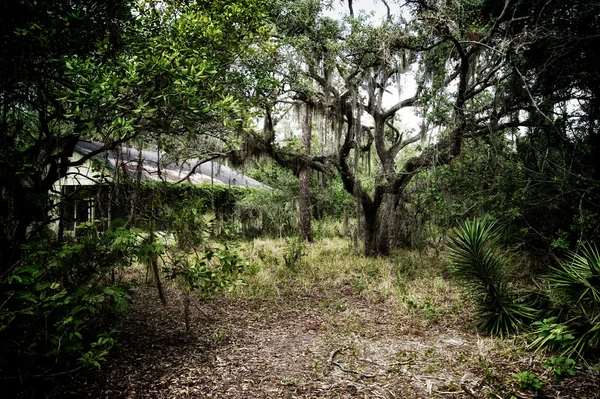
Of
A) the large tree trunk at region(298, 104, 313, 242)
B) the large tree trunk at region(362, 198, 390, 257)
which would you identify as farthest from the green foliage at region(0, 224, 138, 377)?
the large tree trunk at region(298, 104, 313, 242)

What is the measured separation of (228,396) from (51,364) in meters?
1.56

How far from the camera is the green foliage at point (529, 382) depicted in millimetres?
3119

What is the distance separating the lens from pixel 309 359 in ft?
13.4

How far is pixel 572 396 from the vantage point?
10.0 ft

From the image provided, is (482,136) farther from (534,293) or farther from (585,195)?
(534,293)

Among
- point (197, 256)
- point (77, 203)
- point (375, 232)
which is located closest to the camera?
point (197, 256)

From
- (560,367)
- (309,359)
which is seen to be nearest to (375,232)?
(309,359)

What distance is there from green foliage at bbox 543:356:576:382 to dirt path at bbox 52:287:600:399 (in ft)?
0.26

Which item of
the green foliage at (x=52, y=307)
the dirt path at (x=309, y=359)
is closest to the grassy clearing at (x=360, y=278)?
the dirt path at (x=309, y=359)

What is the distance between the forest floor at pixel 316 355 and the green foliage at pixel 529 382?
0.16ft

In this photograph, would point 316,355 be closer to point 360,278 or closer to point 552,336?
point 552,336

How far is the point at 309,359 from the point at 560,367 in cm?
241

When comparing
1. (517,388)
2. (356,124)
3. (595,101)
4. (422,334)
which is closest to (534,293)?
(422,334)

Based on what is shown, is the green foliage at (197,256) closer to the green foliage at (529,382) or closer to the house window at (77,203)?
the house window at (77,203)
